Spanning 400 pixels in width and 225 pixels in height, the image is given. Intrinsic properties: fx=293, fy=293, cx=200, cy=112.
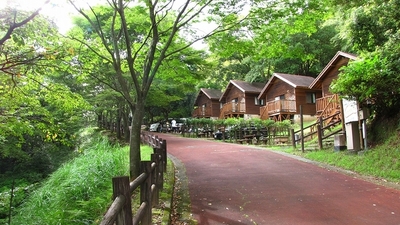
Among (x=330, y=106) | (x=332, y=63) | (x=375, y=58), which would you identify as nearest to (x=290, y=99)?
(x=332, y=63)

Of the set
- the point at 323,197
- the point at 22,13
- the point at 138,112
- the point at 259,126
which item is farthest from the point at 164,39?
the point at 259,126

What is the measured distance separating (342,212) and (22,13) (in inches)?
265

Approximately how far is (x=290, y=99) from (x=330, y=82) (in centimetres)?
622

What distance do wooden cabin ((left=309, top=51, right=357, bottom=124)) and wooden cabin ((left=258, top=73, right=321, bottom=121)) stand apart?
2.76 meters

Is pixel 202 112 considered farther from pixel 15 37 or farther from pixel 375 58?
pixel 15 37

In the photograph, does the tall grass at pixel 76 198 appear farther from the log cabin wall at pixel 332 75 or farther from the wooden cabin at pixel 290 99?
the wooden cabin at pixel 290 99

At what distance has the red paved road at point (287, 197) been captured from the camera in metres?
5.18

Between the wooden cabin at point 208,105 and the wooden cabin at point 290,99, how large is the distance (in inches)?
520

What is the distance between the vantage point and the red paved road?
5184 millimetres

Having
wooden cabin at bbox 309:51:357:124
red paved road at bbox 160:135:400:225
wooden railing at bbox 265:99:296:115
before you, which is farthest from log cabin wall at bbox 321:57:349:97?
red paved road at bbox 160:135:400:225

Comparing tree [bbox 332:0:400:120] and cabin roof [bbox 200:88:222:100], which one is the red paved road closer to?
tree [bbox 332:0:400:120]

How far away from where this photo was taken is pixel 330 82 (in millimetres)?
23578

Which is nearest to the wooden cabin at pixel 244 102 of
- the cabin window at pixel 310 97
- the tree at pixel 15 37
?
the cabin window at pixel 310 97

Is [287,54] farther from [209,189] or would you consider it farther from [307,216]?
[307,216]
